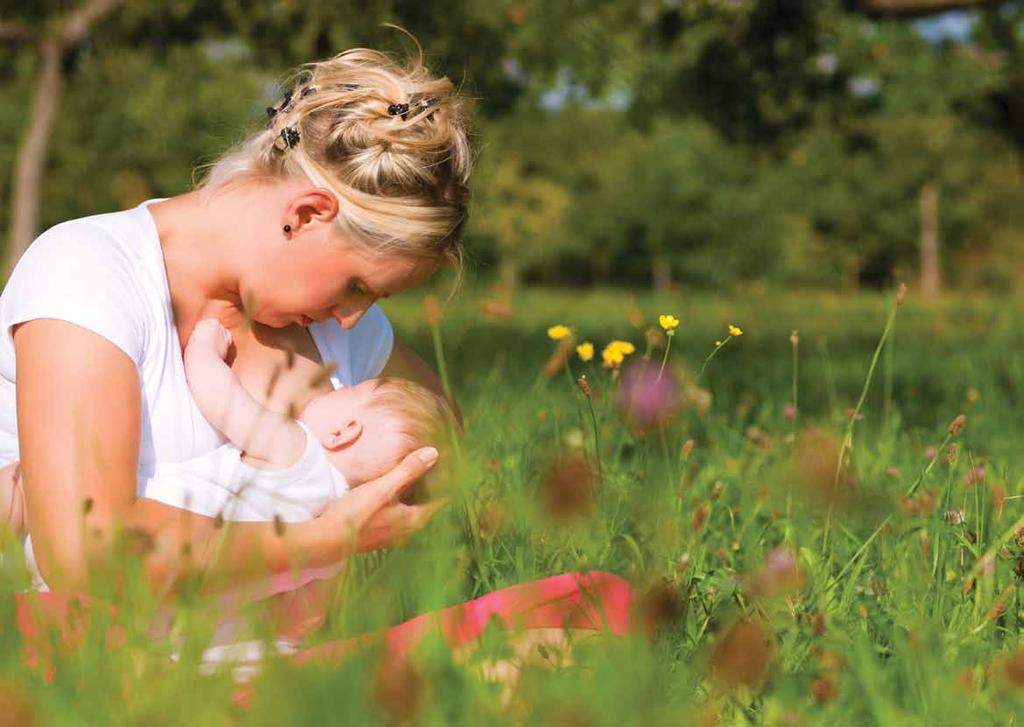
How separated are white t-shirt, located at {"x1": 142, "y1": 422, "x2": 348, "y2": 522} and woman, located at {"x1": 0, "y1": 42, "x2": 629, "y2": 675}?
0.06 metres

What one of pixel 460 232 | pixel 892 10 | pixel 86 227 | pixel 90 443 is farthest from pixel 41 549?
pixel 892 10

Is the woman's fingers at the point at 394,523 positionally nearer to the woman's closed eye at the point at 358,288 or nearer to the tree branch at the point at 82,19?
the woman's closed eye at the point at 358,288

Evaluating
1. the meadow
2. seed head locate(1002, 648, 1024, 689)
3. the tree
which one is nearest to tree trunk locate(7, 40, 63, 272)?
the tree

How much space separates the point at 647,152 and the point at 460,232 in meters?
42.7

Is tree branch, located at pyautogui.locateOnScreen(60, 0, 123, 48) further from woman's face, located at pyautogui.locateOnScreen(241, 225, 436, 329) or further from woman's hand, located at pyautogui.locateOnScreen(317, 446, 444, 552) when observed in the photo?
woman's hand, located at pyautogui.locateOnScreen(317, 446, 444, 552)

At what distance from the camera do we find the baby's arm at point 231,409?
2285mm

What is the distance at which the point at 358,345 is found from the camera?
2.88 metres

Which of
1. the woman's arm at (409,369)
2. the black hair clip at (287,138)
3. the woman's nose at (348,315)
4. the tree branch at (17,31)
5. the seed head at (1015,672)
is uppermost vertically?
the black hair clip at (287,138)

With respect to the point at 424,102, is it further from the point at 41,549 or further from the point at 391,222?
the point at 41,549

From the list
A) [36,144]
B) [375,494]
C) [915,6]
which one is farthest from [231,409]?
[36,144]

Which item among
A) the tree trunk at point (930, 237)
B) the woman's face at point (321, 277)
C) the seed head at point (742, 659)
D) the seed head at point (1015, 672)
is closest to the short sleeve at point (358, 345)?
the woman's face at point (321, 277)

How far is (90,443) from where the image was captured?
195 cm

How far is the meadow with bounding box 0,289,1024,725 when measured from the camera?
4.83 feet

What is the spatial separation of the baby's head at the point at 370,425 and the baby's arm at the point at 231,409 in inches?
5.0
